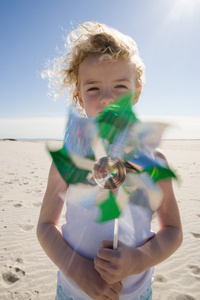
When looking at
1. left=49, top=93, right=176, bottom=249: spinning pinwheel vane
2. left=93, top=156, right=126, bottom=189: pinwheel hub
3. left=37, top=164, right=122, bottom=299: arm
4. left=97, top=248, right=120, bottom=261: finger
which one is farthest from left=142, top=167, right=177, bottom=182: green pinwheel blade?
left=37, top=164, right=122, bottom=299: arm

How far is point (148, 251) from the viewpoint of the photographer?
112cm

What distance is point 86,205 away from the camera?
1.02m

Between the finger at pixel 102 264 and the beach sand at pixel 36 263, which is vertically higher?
the finger at pixel 102 264

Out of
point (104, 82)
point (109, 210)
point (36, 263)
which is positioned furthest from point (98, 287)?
point (36, 263)

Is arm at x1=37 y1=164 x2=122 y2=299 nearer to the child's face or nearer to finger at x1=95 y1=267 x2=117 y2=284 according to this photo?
finger at x1=95 y1=267 x2=117 y2=284

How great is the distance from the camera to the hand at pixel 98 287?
Result: 39.4 inches

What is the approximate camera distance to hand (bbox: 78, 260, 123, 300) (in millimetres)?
1001

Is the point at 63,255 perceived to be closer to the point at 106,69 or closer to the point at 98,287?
the point at 98,287

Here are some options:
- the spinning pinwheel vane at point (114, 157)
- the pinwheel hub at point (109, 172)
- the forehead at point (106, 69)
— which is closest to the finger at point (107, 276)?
the spinning pinwheel vane at point (114, 157)

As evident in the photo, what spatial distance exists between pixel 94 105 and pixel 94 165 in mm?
448

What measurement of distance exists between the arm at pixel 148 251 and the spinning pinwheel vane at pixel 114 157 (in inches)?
2.9

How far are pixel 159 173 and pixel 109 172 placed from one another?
0.22 metres

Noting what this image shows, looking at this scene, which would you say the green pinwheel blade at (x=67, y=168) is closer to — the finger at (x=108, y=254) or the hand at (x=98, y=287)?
the finger at (x=108, y=254)

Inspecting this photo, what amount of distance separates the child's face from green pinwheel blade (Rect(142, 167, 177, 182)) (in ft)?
1.46
